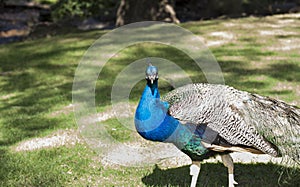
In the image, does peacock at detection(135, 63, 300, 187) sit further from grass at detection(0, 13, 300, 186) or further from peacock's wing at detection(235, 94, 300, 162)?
grass at detection(0, 13, 300, 186)

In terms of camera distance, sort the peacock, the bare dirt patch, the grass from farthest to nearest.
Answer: the bare dirt patch
the grass
the peacock

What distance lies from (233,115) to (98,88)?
19.7ft

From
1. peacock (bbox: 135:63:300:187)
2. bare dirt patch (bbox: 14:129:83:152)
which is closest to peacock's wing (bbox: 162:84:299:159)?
peacock (bbox: 135:63:300:187)

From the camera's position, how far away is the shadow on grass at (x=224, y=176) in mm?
5945

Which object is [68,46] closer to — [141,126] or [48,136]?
[48,136]

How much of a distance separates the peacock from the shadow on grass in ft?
2.41

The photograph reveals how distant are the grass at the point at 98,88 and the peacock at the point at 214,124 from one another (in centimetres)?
64

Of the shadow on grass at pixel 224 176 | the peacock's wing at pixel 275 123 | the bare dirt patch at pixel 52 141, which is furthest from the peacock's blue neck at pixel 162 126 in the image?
the bare dirt patch at pixel 52 141

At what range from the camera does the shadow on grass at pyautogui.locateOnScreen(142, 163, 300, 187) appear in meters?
5.95

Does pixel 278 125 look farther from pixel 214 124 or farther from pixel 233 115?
pixel 214 124

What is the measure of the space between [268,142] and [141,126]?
132cm

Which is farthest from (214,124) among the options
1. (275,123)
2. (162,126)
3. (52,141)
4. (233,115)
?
(52,141)

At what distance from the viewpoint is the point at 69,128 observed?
8.22 meters

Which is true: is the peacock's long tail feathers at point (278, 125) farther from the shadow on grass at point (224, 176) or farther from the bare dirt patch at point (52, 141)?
the bare dirt patch at point (52, 141)
